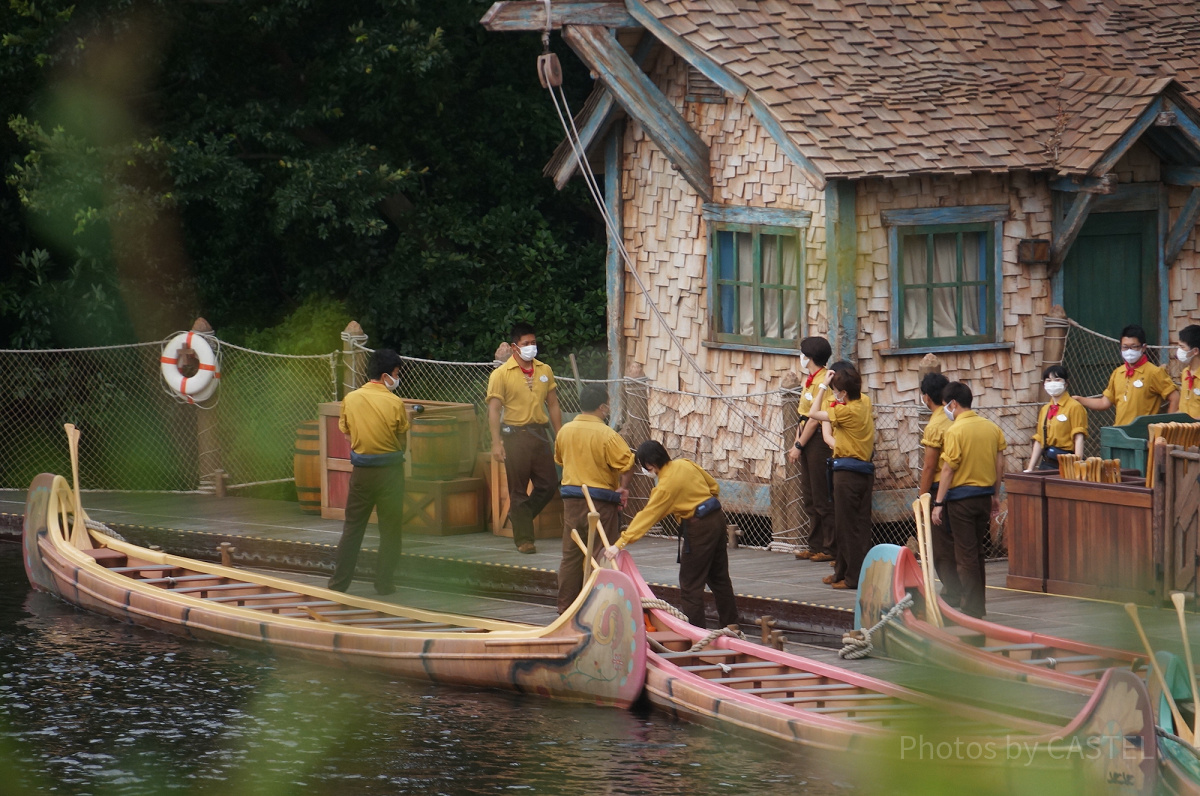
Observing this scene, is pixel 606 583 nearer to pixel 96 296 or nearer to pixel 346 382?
pixel 346 382

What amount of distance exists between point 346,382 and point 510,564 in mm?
3862

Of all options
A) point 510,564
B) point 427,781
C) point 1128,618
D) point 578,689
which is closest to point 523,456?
point 510,564

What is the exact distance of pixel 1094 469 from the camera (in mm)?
12227

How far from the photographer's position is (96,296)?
20.2 metres

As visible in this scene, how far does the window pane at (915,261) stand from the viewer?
1539 centimetres

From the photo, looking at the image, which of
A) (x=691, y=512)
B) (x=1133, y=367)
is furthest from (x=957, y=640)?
(x=1133, y=367)

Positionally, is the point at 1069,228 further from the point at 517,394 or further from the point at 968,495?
the point at 517,394

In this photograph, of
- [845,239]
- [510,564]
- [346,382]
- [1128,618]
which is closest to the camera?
[1128,618]

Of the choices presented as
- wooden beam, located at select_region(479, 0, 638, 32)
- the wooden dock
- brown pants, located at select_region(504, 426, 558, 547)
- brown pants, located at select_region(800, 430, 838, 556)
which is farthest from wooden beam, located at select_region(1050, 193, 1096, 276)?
brown pants, located at select_region(504, 426, 558, 547)

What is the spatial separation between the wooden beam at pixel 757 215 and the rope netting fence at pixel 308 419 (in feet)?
5.21

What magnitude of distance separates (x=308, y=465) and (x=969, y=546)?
741 cm

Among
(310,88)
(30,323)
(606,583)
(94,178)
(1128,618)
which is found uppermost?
(310,88)

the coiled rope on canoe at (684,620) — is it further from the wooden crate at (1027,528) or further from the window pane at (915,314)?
the window pane at (915,314)

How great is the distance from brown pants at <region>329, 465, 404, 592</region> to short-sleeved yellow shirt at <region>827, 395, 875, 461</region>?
11.2 ft
